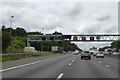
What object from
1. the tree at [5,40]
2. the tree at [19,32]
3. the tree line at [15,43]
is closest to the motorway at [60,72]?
the tree line at [15,43]

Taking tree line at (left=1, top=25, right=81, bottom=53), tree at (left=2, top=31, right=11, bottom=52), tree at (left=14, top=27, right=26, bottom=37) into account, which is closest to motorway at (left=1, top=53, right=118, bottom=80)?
tree line at (left=1, top=25, right=81, bottom=53)

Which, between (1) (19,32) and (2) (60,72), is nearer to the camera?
(2) (60,72)

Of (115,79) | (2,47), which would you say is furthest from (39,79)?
(2,47)

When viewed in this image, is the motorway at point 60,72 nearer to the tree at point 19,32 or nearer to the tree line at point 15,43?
the tree line at point 15,43

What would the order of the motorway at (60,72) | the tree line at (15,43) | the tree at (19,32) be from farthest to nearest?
the tree at (19,32) → the tree line at (15,43) → the motorway at (60,72)

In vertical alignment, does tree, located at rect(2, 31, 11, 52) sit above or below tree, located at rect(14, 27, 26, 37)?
below

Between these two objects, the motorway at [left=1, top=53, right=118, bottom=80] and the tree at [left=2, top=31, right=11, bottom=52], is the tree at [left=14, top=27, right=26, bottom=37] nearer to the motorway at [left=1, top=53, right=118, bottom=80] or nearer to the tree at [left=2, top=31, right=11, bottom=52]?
the tree at [left=2, top=31, right=11, bottom=52]

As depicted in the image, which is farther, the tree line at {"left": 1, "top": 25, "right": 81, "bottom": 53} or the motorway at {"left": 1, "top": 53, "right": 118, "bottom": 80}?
the tree line at {"left": 1, "top": 25, "right": 81, "bottom": 53}

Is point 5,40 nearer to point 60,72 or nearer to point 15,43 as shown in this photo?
point 15,43

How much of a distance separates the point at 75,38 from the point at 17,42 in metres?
27.1

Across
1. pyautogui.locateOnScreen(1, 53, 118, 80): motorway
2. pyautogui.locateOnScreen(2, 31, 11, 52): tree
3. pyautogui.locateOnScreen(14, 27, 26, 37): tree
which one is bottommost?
pyautogui.locateOnScreen(1, 53, 118, 80): motorway

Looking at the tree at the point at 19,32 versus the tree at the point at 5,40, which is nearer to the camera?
the tree at the point at 5,40

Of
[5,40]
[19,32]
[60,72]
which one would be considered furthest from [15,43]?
[60,72]

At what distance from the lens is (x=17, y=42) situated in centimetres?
12712
